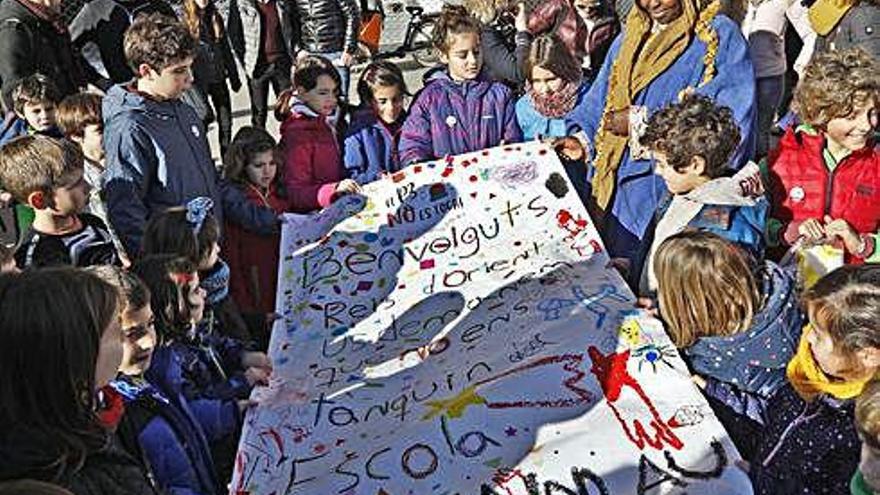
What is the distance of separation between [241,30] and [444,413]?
15.5 ft

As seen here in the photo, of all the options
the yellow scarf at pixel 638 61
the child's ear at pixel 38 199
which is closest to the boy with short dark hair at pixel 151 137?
the child's ear at pixel 38 199

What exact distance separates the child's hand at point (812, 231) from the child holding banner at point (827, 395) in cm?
116

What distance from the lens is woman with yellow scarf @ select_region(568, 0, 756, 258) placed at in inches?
161

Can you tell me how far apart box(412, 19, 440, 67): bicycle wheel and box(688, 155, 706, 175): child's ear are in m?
6.57

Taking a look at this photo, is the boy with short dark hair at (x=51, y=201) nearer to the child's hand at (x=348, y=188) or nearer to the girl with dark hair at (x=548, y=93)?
the child's hand at (x=348, y=188)

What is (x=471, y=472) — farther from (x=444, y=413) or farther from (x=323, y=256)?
(x=323, y=256)

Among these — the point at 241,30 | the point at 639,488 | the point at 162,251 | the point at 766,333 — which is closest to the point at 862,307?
the point at 766,333

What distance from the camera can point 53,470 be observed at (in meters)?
2.03

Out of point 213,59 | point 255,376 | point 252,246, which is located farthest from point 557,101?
point 213,59

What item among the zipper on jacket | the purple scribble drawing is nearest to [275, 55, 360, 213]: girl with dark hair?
the purple scribble drawing

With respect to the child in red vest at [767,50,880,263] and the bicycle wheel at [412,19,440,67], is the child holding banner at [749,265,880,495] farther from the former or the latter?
the bicycle wheel at [412,19,440,67]

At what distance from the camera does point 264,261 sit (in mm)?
4441

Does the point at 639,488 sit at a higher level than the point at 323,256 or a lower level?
lower

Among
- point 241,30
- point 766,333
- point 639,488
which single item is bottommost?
point 639,488
